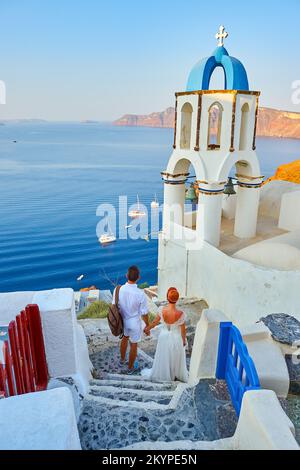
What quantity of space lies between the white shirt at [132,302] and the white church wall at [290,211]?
8.14 meters

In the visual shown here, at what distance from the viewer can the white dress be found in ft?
16.2

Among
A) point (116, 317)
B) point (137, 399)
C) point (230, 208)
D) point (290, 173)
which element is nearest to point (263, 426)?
point (137, 399)

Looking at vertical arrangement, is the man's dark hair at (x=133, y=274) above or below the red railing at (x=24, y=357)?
above

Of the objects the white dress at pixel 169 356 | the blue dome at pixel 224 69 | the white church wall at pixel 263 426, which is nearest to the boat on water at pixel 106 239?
the blue dome at pixel 224 69

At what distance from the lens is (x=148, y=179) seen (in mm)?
74125

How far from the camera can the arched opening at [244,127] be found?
10270mm

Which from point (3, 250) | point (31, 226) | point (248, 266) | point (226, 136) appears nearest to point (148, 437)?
point (248, 266)

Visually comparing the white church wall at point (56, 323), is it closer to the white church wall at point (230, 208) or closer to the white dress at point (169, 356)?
the white dress at point (169, 356)

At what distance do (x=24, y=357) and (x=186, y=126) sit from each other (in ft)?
29.2

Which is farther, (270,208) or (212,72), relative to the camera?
(270,208)

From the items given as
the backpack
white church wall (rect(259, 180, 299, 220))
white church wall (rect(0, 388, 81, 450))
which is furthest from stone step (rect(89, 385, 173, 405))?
white church wall (rect(259, 180, 299, 220))

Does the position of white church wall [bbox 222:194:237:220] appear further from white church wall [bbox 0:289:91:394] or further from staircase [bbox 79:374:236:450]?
white church wall [bbox 0:289:91:394]

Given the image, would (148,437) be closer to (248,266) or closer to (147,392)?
(147,392)
